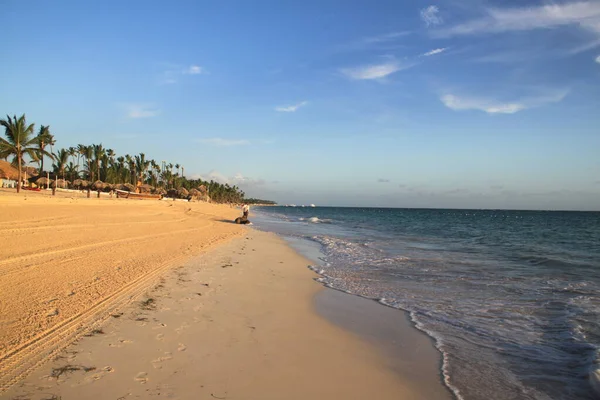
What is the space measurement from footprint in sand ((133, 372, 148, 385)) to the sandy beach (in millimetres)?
22

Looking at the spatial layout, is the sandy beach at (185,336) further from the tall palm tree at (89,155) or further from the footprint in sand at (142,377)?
the tall palm tree at (89,155)

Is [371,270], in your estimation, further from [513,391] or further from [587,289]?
[513,391]

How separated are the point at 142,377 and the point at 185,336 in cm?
131

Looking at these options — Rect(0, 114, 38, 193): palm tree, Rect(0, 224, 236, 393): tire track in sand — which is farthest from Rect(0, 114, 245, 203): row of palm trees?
Rect(0, 224, 236, 393): tire track in sand

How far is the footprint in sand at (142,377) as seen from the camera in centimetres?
389

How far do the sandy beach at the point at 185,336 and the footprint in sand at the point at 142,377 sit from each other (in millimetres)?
22

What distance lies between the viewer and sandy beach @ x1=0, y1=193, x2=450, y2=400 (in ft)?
12.9

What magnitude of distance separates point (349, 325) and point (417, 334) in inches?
50.2

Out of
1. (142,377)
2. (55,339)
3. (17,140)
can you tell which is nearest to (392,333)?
(142,377)

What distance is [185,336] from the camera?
5.28 meters

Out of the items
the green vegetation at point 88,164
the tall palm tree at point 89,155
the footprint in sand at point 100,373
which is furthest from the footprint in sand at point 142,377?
the tall palm tree at point 89,155

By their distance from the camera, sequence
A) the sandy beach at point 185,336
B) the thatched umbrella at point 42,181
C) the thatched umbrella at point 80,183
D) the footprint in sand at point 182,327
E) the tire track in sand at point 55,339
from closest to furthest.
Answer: the tire track in sand at point 55,339 < the sandy beach at point 185,336 < the footprint in sand at point 182,327 < the thatched umbrella at point 42,181 < the thatched umbrella at point 80,183

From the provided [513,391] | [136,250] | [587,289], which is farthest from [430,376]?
[136,250]

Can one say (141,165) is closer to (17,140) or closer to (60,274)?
(17,140)
